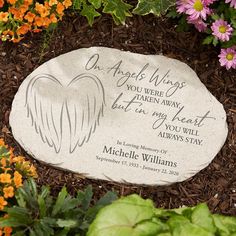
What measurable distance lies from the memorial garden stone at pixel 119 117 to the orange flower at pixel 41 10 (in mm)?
255

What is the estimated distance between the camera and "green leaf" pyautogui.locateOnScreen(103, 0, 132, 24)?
3.16 metres

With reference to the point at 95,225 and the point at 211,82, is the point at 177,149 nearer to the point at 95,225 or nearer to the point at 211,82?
the point at 211,82

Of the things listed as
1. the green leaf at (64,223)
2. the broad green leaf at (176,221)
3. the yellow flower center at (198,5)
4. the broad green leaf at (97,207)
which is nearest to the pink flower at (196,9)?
the yellow flower center at (198,5)

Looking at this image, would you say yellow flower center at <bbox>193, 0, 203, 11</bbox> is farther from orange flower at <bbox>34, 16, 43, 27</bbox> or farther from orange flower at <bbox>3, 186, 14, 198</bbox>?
orange flower at <bbox>3, 186, 14, 198</bbox>

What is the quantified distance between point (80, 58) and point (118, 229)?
146 centimetres

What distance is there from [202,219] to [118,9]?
1.52m

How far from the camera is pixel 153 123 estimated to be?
3115 millimetres

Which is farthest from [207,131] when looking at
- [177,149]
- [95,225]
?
[95,225]

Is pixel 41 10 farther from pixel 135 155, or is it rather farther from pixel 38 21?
pixel 135 155

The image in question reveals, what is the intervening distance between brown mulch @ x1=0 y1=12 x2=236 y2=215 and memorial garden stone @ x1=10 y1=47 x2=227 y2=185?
7 cm

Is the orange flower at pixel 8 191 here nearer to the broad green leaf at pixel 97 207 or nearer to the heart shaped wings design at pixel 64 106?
the broad green leaf at pixel 97 207

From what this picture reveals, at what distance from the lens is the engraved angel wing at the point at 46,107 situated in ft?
10.1

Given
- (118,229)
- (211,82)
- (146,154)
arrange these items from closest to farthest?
(118,229) < (146,154) < (211,82)

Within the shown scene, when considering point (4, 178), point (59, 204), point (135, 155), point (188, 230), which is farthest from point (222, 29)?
point (188, 230)
